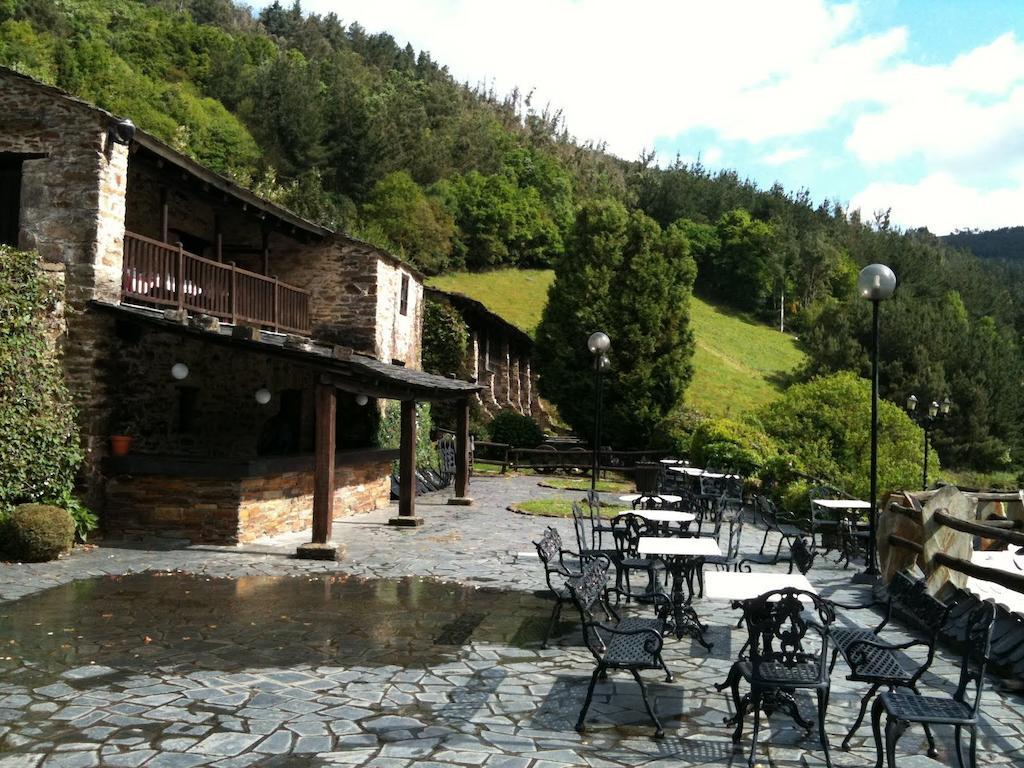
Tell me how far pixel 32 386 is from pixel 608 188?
75.6 meters

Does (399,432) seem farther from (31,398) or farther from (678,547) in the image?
(678,547)

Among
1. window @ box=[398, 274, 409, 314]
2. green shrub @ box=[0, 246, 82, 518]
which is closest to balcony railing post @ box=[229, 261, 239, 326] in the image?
green shrub @ box=[0, 246, 82, 518]

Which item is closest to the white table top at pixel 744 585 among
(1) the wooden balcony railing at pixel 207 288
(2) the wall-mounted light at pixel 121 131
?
(1) the wooden balcony railing at pixel 207 288

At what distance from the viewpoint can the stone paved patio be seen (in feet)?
15.6

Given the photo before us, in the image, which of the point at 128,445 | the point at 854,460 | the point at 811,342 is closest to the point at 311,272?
the point at 128,445

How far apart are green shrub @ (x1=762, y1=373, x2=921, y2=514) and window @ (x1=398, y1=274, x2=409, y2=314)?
394 inches

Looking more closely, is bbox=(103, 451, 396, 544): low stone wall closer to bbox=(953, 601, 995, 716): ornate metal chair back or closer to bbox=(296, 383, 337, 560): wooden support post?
bbox=(296, 383, 337, 560): wooden support post

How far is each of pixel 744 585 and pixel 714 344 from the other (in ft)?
172

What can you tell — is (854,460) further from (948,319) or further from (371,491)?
(948,319)

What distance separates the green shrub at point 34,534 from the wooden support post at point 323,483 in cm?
293

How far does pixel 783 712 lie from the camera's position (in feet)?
17.8

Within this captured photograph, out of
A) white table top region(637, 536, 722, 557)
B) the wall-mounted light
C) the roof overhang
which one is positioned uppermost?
the wall-mounted light

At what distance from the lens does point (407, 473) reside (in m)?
14.9

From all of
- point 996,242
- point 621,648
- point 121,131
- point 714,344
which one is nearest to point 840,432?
point 621,648
